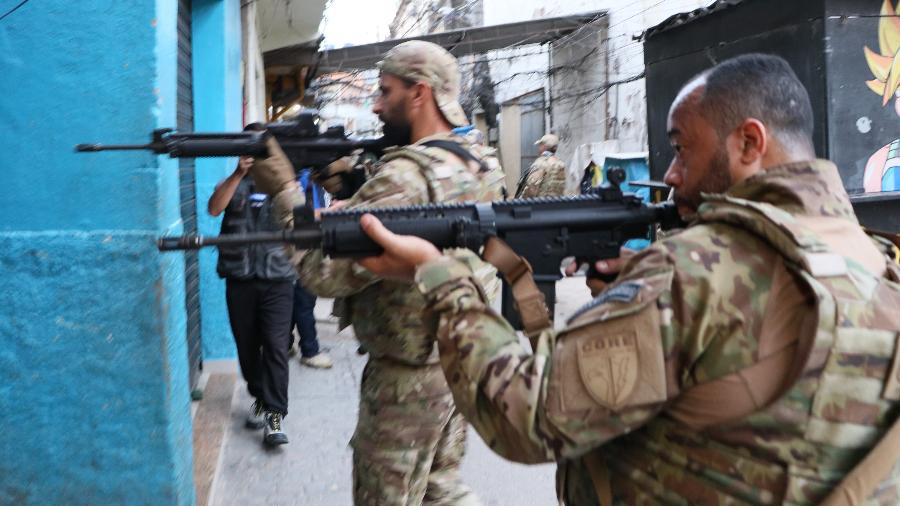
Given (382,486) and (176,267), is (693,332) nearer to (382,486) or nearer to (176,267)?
(382,486)

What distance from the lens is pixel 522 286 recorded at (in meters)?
1.58

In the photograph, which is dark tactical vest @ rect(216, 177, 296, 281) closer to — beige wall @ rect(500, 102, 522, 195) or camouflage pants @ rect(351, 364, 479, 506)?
camouflage pants @ rect(351, 364, 479, 506)

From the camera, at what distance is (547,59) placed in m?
15.7

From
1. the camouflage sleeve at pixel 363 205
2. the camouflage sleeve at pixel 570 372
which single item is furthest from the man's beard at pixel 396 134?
the camouflage sleeve at pixel 570 372

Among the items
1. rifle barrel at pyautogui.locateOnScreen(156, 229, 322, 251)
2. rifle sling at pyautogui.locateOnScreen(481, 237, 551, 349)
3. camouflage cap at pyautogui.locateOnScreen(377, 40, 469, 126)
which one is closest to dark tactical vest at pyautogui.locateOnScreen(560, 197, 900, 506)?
rifle sling at pyautogui.locateOnScreen(481, 237, 551, 349)

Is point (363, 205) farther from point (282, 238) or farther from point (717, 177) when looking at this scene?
point (717, 177)

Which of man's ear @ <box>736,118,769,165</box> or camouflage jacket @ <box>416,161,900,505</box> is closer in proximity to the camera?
camouflage jacket @ <box>416,161,900,505</box>

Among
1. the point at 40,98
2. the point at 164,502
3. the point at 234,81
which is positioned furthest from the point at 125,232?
the point at 234,81

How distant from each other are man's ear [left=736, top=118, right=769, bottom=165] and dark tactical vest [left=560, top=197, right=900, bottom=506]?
15cm

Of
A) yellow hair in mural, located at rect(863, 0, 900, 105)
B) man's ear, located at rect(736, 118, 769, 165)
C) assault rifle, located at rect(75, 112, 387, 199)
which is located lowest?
man's ear, located at rect(736, 118, 769, 165)

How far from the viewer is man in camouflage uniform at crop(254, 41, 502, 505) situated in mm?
2346

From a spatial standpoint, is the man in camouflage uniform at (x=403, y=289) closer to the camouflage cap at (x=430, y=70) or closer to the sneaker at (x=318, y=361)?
the camouflage cap at (x=430, y=70)

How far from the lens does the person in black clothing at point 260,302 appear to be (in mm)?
4176

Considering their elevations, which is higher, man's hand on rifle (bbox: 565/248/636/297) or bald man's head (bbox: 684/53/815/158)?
bald man's head (bbox: 684/53/815/158)
